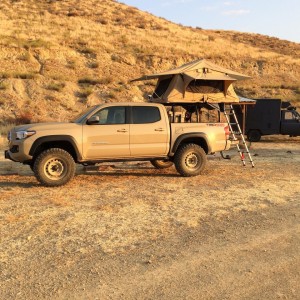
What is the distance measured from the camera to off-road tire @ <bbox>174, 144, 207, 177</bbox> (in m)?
10.3

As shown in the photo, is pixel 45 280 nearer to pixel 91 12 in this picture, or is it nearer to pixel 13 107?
pixel 13 107

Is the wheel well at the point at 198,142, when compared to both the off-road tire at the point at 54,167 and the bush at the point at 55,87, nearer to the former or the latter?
the off-road tire at the point at 54,167

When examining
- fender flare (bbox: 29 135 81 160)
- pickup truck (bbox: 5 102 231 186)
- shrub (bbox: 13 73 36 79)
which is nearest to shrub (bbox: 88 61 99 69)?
shrub (bbox: 13 73 36 79)

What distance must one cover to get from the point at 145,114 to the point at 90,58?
2506cm

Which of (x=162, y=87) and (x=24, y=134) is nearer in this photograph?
(x=24, y=134)

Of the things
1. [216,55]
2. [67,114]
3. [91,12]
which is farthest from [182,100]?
[91,12]

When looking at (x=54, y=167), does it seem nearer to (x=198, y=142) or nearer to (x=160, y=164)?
(x=160, y=164)

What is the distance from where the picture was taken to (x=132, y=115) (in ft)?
32.5

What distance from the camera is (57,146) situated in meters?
Answer: 9.30

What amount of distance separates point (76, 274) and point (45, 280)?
13.6 inches

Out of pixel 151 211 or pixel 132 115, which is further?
pixel 132 115

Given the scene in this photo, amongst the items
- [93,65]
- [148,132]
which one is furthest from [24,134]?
[93,65]

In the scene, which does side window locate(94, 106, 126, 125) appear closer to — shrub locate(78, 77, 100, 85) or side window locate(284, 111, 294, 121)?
side window locate(284, 111, 294, 121)

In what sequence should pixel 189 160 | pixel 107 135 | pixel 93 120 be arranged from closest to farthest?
pixel 93 120 → pixel 107 135 → pixel 189 160
